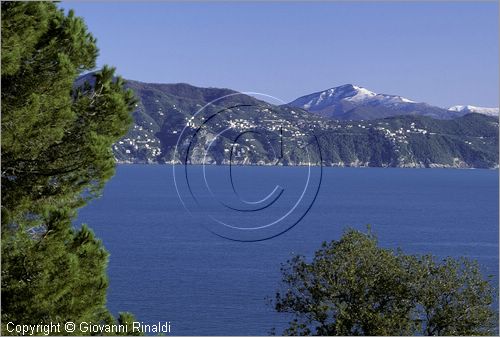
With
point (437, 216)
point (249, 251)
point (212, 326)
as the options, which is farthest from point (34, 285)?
point (437, 216)

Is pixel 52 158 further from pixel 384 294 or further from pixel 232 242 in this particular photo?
pixel 232 242

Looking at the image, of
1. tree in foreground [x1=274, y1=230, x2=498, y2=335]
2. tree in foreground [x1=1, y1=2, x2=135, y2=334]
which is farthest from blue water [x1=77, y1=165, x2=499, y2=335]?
tree in foreground [x1=1, y1=2, x2=135, y2=334]

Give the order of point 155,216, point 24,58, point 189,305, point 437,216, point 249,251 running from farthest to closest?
point 437,216, point 155,216, point 249,251, point 189,305, point 24,58

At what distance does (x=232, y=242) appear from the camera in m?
82.8

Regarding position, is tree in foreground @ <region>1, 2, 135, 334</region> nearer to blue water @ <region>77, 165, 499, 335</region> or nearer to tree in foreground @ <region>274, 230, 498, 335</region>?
tree in foreground @ <region>274, 230, 498, 335</region>

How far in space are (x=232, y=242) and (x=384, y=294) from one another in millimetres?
63803

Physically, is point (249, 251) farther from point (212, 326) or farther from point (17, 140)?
point (17, 140)

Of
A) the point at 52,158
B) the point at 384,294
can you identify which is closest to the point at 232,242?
the point at 384,294

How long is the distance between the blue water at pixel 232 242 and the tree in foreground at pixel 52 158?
24.9 m

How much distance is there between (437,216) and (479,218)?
506 centimetres

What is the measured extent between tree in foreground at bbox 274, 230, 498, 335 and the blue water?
17.2 metres

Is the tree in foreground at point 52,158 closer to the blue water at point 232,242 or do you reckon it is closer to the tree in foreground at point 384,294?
the tree in foreground at point 384,294

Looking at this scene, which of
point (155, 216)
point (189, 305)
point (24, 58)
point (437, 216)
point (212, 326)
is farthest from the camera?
point (437, 216)

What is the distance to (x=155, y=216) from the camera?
98.8 m
